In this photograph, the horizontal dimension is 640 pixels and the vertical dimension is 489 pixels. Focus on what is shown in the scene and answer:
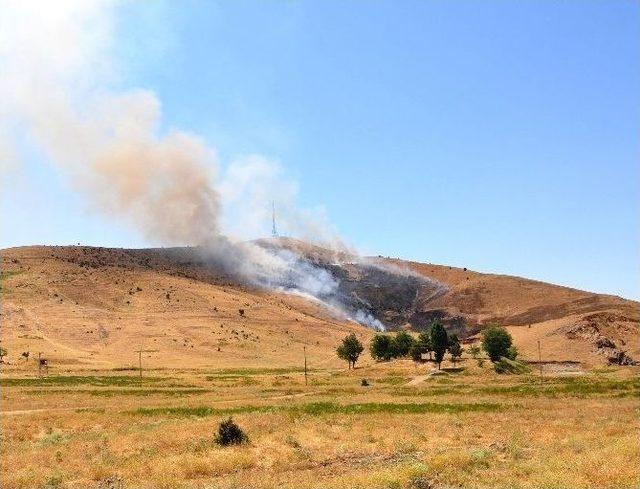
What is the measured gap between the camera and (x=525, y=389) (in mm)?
66125

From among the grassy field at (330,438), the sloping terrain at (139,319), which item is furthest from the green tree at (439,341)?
the sloping terrain at (139,319)

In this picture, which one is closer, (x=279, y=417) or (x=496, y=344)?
(x=279, y=417)

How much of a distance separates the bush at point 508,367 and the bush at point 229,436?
69.4 meters

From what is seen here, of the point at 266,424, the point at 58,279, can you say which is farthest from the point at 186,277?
the point at 266,424

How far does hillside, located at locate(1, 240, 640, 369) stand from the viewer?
401 ft

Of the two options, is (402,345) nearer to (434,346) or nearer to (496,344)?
(496,344)

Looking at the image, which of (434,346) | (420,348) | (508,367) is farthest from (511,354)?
(434,346)

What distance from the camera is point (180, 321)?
152250mm

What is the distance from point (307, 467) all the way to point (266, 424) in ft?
41.5

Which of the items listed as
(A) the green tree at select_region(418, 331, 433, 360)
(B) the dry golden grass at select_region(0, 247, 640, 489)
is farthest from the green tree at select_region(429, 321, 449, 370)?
(A) the green tree at select_region(418, 331, 433, 360)

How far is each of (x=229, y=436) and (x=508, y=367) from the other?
244ft

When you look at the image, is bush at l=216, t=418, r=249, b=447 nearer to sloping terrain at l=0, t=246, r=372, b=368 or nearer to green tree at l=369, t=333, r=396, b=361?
sloping terrain at l=0, t=246, r=372, b=368

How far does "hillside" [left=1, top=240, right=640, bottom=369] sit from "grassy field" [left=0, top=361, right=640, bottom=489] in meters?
54.2

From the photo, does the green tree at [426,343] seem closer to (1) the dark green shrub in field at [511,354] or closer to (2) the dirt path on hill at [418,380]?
(1) the dark green shrub in field at [511,354]
